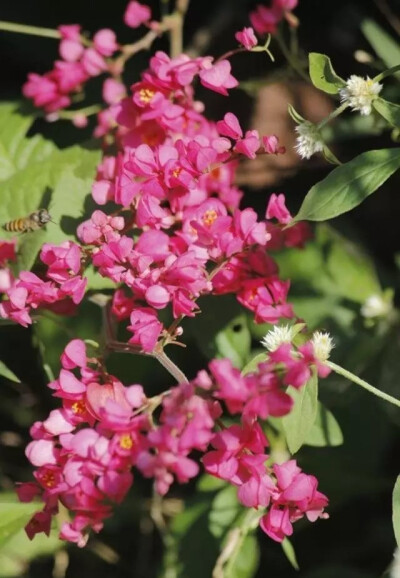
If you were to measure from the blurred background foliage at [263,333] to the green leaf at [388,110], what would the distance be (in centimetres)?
16

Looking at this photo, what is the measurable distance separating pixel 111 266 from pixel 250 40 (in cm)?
44

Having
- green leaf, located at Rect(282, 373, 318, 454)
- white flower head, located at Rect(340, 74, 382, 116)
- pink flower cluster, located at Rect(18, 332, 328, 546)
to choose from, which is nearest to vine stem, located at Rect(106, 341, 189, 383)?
pink flower cluster, located at Rect(18, 332, 328, 546)

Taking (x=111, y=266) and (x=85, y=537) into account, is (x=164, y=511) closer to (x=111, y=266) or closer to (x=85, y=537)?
(x=85, y=537)

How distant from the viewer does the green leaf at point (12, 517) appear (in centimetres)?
144

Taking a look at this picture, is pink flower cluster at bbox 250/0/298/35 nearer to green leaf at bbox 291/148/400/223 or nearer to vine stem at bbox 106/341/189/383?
green leaf at bbox 291/148/400/223

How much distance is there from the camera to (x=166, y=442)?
1053 millimetres

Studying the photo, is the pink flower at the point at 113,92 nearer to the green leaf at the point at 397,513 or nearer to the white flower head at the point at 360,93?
the white flower head at the point at 360,93

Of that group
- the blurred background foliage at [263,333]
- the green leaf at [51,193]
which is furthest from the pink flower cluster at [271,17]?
→ the green leaf at [51,193]

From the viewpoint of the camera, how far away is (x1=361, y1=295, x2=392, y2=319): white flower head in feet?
6.01

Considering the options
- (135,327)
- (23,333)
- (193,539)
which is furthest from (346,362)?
(23,333)

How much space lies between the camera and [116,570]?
2.13 metres

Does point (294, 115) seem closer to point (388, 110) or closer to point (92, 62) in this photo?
point (388, 110)

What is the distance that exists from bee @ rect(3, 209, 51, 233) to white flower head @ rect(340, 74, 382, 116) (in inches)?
21.3

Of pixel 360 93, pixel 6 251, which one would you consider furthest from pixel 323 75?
pixel 6 251
